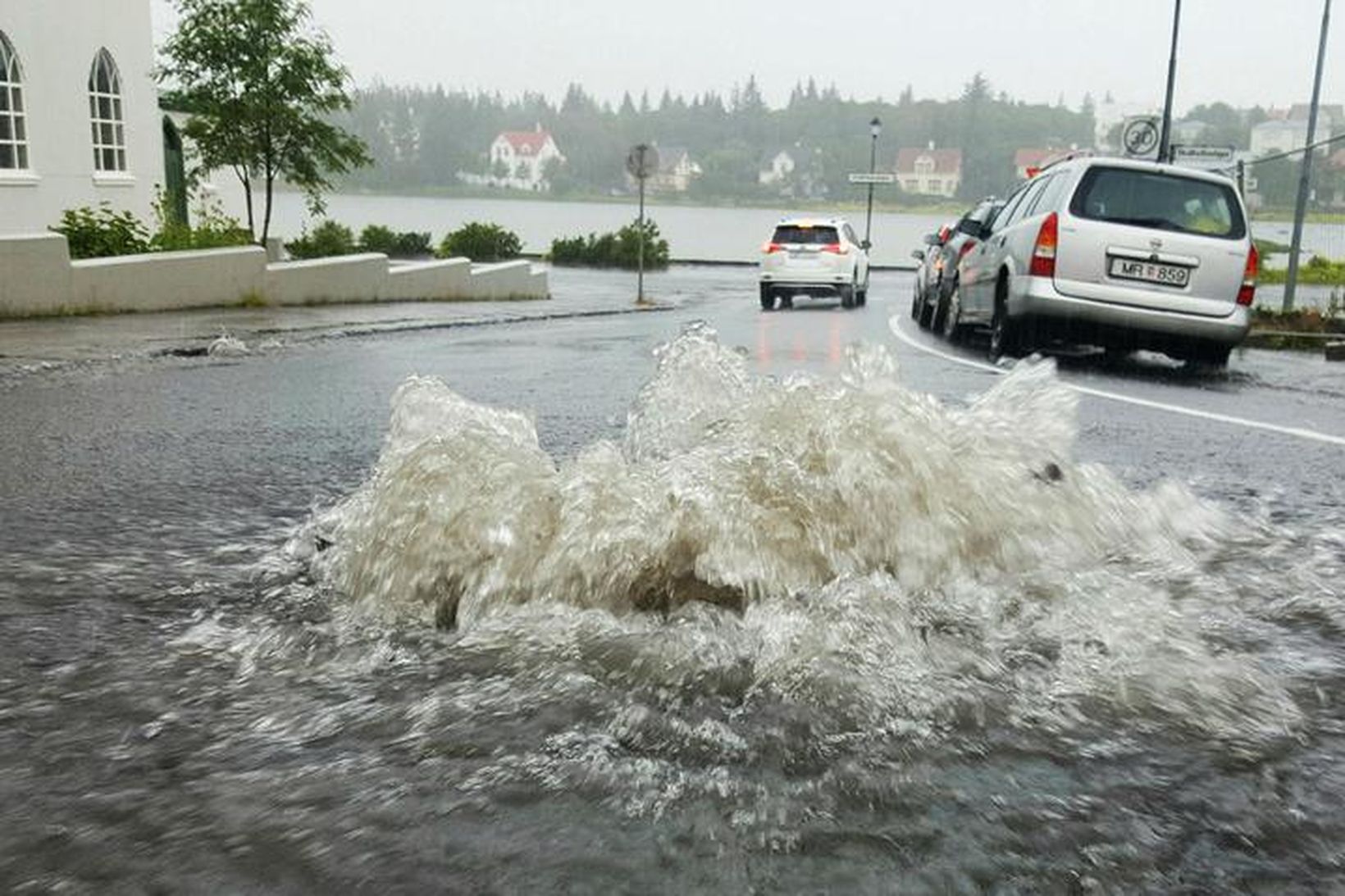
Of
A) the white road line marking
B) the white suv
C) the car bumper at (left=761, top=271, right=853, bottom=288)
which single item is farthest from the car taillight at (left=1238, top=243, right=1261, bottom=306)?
the car bumper at (left=761, top=271, right=853, bottom=288)

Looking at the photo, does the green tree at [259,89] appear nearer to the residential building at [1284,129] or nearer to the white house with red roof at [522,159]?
the residential building at [1284,129]

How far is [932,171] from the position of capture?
8512 cm

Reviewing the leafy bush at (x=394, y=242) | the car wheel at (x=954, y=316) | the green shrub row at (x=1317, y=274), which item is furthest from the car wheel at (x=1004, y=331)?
the leafy bush at (x=394, y=242)

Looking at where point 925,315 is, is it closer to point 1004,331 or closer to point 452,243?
point 1004,331

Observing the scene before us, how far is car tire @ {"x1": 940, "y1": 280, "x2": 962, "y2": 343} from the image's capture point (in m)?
15.5

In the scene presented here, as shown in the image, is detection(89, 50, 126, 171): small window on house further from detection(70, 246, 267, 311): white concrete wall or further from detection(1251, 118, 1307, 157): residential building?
detection(1251, 118, 1307, 157): residential building

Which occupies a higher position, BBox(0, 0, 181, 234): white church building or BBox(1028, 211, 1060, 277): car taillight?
BBox(0, 0, 181, 234): white church building

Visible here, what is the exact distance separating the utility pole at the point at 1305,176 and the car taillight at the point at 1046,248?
769cm

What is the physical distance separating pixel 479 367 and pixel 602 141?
94776 millimetres

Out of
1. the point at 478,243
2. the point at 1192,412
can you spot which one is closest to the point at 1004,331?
the point at 1192,412

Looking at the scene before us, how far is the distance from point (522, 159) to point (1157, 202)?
122 meters

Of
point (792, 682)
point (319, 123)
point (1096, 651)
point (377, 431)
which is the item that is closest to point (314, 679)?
point (792, 682)

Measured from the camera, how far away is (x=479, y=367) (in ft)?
35.2

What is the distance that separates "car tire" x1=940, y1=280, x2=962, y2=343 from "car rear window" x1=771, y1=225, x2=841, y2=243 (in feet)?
33.9
